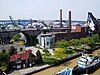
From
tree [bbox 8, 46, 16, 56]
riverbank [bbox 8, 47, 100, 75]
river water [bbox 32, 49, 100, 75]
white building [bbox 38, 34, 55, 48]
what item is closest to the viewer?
riverbank [bbox 8, 47, 100, 75]

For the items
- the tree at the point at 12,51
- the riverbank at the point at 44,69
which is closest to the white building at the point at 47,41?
the riverbank at the point at 44,69

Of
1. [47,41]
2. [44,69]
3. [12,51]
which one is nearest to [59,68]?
[44,69]

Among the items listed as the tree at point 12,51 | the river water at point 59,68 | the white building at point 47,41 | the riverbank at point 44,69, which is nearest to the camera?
the riverbank at point 44,69

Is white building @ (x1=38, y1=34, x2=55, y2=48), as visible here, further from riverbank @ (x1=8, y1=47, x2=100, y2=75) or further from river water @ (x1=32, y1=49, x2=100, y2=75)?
riverbank @ (x1=8, y1=47, x2=100, y2=75)

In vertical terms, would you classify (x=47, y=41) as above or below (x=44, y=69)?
above

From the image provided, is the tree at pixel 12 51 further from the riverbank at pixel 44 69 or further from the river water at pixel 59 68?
the river water at pixel 59 68

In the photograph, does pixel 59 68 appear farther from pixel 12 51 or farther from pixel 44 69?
pixel 12 51

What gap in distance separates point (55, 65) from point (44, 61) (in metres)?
1.48

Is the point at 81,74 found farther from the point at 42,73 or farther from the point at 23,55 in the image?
the point at 23,55

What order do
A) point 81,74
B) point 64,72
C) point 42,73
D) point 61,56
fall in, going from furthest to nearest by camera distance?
point 61,56
point 42,73
point 81,74
point 64,72

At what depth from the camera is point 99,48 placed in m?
34.8

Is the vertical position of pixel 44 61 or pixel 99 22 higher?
pixel 99 22

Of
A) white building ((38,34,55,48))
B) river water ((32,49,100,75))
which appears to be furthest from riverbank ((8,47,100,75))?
white building ((38,34,55,48))

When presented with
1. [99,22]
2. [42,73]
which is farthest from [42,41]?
[99,22]
